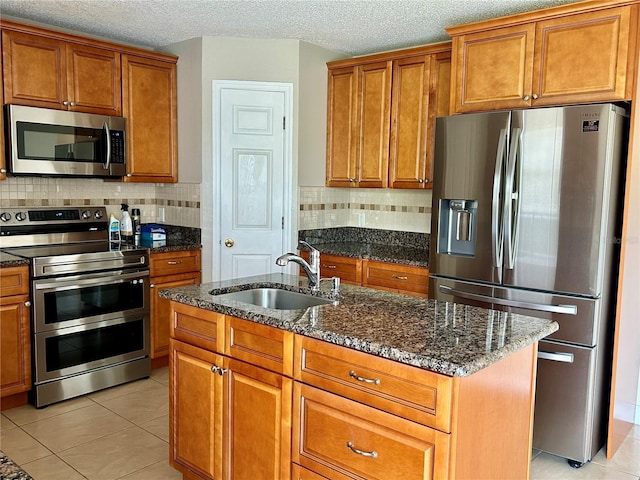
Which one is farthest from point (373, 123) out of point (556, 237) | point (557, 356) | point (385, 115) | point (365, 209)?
point (557, 356)

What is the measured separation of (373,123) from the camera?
425cm

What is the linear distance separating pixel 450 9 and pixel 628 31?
1.00 m

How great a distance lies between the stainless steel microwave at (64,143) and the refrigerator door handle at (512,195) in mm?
2656

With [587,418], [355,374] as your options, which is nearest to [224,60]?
[355,374]

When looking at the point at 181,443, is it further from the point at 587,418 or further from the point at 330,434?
the point at 587,418

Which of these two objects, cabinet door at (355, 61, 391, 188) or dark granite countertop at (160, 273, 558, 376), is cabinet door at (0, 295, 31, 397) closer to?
dark granite countertop at (160, 273, 558, 376)

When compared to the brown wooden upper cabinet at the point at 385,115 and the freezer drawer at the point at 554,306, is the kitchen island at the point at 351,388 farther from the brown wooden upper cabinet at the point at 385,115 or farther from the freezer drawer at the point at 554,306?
the brown wooden upper cabinet at the point at 385,115

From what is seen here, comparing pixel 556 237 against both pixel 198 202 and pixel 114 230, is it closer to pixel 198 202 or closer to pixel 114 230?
pixel 198 202

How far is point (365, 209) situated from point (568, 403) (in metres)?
2.36

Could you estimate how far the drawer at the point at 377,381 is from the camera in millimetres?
1627

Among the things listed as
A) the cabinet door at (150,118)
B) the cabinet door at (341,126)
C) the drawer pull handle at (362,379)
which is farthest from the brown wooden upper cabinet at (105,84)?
the drawer pull handle at (362,379)

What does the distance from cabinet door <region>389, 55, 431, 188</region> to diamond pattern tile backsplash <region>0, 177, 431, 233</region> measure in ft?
1.23

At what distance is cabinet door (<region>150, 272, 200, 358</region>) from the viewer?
405cm

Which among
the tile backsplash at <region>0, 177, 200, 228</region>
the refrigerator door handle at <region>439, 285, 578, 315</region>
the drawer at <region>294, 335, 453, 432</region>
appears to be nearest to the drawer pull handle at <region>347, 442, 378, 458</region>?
the drawer at <region>294, 335, 453, 432</region>
